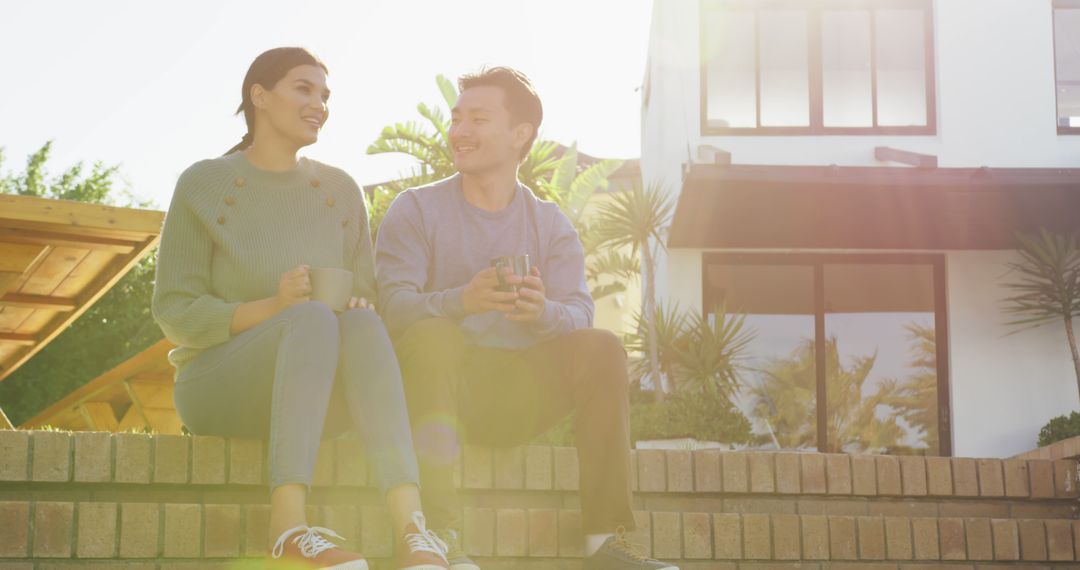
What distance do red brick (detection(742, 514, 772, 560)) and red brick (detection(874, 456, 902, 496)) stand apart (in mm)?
582

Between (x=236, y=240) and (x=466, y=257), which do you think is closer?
(x=236, y=240)

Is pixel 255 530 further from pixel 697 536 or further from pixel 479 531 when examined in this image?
pixel 697 536

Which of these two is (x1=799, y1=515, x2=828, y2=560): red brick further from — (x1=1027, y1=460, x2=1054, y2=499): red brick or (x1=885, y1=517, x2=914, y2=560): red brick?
(x1=1027, y1=460, x2=1054, y2=499): red brick

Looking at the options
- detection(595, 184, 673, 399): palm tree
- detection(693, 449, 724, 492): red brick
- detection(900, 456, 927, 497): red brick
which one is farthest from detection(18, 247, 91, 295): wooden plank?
detection(595, 184, 673, 399): palm tree

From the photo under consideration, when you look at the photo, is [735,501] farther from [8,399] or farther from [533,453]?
[8,399]

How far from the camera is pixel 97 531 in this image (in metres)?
3.79

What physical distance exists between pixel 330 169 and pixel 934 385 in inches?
409

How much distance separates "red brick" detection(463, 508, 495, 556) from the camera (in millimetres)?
4219

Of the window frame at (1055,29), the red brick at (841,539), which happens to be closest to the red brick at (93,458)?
the red brick at (841,539)

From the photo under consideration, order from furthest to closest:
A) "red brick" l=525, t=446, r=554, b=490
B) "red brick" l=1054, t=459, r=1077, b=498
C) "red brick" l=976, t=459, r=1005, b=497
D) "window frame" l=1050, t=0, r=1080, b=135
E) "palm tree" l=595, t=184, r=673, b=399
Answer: "window frame" l=1050, t=0, r=1080, b=135, "palm tree" l=595, t=184, r=673, b=399, "red brick" l=1054, t=459, r=1077, b=498, "red brick" l=976, t=459, r=1005, b=497, "red brick" l=525, t=446, r=554, b=490

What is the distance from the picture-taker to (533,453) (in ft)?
14.7

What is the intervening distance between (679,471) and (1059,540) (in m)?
1.53

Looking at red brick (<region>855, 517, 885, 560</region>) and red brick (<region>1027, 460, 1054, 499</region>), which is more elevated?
red brick (<region>1027, 460, 1054, 499</region>)

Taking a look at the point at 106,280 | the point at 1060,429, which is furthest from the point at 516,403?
the point at 1060,429
